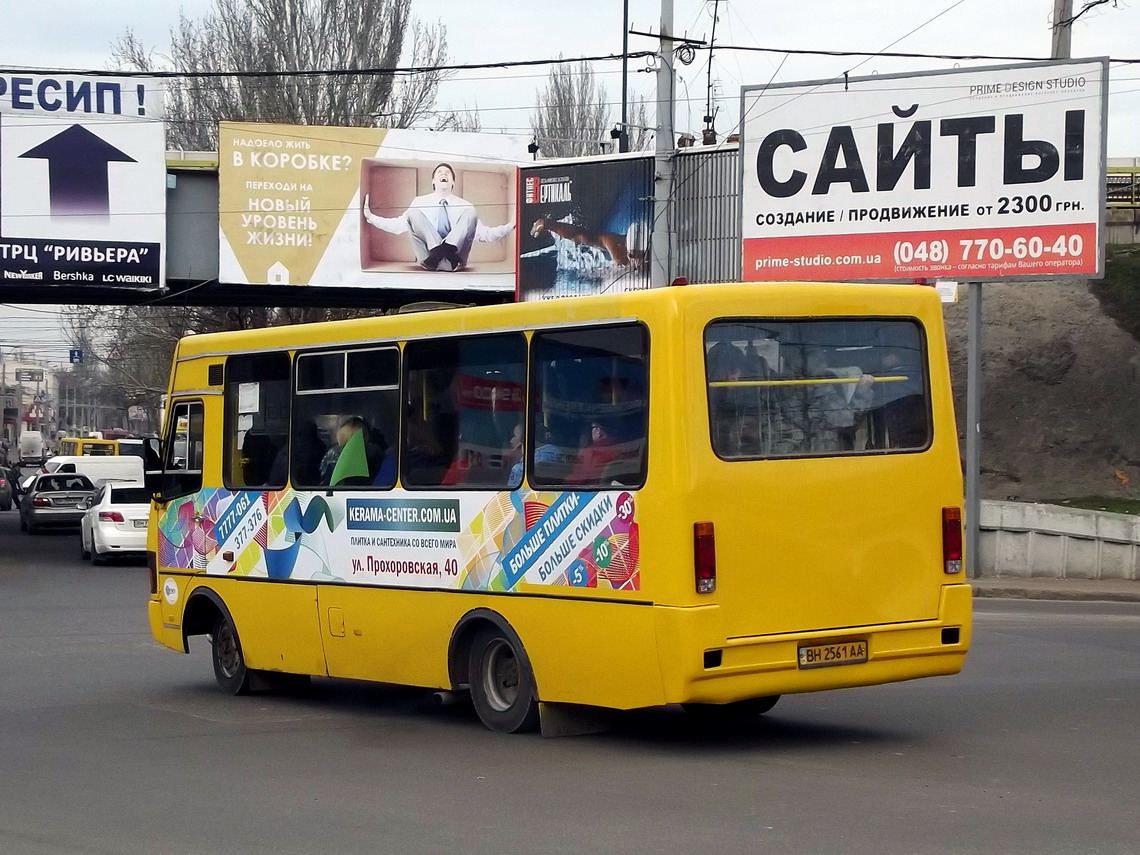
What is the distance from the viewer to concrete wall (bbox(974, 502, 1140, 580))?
21453 millimetres

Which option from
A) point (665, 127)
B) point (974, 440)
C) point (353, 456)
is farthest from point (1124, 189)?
point (353, 456)

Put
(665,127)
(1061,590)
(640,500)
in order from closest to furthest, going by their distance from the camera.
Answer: (640,500) < (1061,590) < (665,127)

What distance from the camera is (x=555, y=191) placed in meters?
32.2

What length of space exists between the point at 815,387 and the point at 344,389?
3412 millimetres

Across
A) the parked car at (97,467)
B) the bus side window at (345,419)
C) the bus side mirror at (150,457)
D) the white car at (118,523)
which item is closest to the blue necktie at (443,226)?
the white car at (118,523)

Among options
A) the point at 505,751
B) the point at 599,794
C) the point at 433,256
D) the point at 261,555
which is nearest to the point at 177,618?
the point at 261,555

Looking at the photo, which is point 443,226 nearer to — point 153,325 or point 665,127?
point 665,127

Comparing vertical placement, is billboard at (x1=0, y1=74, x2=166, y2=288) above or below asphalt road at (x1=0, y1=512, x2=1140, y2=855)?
above

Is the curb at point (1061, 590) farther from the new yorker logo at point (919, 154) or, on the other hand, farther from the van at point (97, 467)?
the van at point (97, 467)

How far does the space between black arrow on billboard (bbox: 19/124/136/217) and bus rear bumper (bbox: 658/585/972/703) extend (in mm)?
24133

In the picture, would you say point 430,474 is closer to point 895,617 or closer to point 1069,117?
point 895,617

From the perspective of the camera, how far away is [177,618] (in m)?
12.5

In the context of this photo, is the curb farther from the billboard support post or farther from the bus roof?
the bus roof

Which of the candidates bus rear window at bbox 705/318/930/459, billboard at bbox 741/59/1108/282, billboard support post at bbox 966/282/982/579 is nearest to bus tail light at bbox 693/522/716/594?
bus rear window at bbox 705/318/930/459
